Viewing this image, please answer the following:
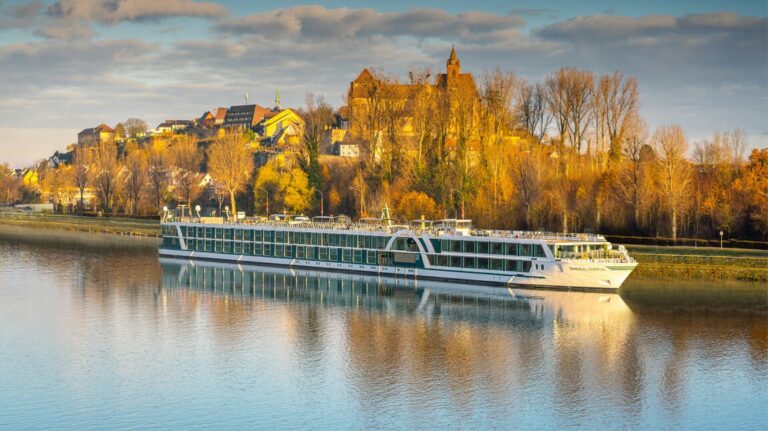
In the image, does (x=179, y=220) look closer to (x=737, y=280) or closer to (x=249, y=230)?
(x=249, y=230)

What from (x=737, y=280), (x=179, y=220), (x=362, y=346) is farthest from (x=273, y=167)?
(x=362, y=346)

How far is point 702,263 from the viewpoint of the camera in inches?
2112

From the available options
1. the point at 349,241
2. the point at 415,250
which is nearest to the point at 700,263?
the point at 415,250

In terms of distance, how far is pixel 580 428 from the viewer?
87.7 feet

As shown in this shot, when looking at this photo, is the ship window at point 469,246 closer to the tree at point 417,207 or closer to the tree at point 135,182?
the tree at point 417,207

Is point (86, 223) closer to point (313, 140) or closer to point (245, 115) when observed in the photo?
point (313, 140)

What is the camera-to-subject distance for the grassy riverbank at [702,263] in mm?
52469

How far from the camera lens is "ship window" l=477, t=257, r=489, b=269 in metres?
51.9

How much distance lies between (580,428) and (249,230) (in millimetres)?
40871

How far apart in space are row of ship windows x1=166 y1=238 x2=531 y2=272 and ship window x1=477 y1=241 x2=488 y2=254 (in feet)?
1.37

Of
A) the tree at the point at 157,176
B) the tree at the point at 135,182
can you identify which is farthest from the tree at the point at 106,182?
the tree at the point at 157,176

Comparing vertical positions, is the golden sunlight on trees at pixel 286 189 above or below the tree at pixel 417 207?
above

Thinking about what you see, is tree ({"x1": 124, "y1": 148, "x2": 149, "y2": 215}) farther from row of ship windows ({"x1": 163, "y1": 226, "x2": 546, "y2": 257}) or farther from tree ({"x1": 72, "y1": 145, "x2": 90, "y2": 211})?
row of ship windows ({"x1": 163, "y1": 226, "x2": 546, "y2": 257})

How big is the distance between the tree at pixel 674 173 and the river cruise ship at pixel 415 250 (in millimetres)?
8914
